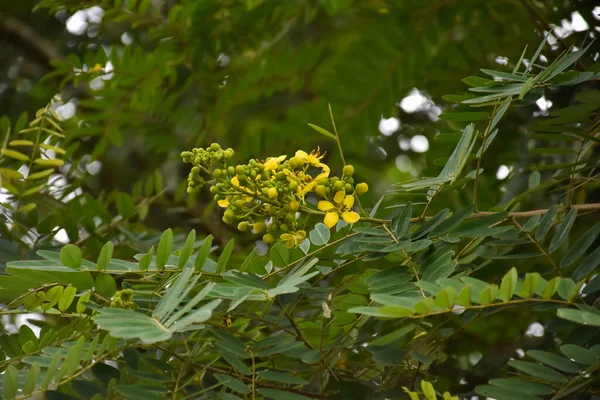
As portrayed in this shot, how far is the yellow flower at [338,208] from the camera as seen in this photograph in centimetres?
99

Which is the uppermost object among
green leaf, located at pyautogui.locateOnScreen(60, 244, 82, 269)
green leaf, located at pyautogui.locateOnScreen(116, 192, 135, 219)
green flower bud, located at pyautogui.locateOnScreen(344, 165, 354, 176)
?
green flower bud, located at pyautogui.locateOnScreen(344, 165, 354, 176)

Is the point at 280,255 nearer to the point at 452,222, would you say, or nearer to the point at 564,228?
the point at 452,222

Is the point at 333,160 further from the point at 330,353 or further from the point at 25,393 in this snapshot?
the point at 25,393

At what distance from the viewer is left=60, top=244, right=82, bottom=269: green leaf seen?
0.91 meters

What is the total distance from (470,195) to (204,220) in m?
0.77

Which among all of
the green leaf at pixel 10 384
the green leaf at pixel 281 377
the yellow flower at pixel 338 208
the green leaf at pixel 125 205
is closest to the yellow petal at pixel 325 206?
the yellow flower at pixel 338 208

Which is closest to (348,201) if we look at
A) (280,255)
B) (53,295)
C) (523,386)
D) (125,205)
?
(280,255)

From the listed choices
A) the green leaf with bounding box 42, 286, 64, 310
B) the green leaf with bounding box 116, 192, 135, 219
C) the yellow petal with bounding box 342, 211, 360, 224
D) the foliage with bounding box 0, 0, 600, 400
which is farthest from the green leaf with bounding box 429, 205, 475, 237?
the green leaf with bounding box 116, 192, 135, 219

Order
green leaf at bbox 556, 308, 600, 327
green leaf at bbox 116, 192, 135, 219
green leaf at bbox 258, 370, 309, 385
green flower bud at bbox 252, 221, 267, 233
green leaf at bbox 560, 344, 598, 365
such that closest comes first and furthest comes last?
1. green leaf at bbox 556, 308, 600, 327
2. green leaf at bbox 560, 344, 598, 365
3. green leaf at bbox 258, 370, 309, 385
4. green flower bud at bbox 252, 221, 267, 233
5. green leaf at bbox 116, 192, 135, 219

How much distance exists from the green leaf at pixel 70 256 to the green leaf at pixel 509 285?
1.75ft

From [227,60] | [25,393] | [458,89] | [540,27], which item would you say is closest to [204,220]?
[227,60]

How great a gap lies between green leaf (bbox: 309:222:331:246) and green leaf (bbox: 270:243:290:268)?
6cm

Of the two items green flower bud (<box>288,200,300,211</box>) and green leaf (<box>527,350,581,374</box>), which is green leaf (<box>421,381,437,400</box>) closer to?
green leaf (<box>527,350,581,374</box>)

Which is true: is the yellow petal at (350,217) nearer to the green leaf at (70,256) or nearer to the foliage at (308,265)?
the foliage at (308,265)
